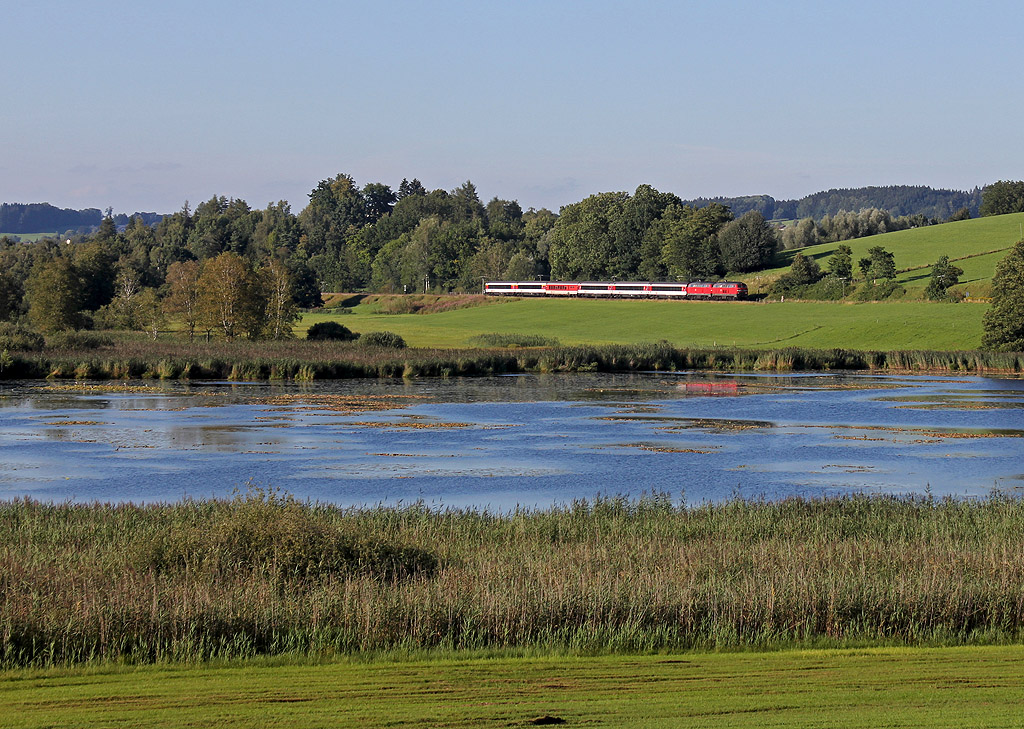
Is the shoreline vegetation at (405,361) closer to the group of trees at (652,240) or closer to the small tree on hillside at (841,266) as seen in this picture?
the small tree on hillside at (841,266)

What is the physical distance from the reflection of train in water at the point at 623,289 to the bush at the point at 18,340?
73093 mm

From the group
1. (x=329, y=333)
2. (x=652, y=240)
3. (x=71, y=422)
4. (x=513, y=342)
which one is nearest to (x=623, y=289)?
(x=652, y=240)

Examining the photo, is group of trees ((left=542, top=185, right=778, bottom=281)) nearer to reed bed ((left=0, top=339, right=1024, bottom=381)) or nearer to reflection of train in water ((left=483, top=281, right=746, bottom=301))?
reflection of train in water ((left=483, top=281, right=746, bottom=301))

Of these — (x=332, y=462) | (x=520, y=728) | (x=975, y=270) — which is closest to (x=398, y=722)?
(x=520, y=728)

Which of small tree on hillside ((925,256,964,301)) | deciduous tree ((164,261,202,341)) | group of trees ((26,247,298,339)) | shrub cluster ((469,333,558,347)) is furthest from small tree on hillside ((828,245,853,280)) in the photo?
deciduous tree ((164,261,202,341))

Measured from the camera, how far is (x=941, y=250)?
12581cm

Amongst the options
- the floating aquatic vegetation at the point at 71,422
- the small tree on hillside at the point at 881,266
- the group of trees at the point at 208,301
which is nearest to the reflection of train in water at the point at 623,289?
the small tree on hillside at the point at 881,266

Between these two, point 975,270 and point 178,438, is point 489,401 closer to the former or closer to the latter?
point 178,438

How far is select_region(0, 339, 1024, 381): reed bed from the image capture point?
56188mm

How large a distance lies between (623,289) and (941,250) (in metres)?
35.5

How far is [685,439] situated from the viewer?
34.5 m

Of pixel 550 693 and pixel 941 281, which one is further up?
pixel 941 281

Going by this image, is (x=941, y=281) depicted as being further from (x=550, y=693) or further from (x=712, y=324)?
(x=550, y=693)

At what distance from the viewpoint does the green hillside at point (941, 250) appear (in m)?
108
